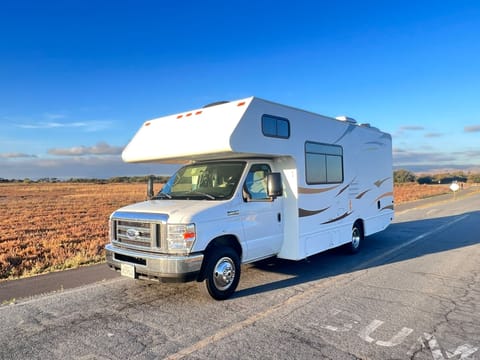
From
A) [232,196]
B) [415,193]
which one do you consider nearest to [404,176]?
[415,193]

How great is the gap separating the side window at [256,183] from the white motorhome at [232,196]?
2 cm

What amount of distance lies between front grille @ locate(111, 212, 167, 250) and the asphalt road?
34.7 inches

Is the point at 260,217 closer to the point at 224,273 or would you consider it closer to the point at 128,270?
the point at 224,273

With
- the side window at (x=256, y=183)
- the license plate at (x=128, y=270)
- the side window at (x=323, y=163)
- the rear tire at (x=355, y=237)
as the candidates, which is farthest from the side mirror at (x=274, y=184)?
the rear tire at (x=355, y=237)

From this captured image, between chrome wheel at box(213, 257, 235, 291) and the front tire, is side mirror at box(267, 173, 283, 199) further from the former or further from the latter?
chrome wheel at box(213, 257, 235, 291)

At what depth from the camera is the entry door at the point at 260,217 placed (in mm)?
6109

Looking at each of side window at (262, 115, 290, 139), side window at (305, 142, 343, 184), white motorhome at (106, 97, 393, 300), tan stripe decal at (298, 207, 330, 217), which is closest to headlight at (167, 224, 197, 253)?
white motorhome at (106, 97, 393, 300)

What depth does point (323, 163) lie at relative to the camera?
25.5 ft

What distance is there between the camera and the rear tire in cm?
902

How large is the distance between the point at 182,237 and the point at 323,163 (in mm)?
3777

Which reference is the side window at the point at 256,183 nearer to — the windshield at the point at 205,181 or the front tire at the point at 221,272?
the windshield at the point at 205,181

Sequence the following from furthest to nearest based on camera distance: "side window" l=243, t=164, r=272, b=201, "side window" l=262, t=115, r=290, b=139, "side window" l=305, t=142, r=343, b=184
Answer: "side window" l=305, t=142, r=343, b=184
"side window" l=262, t=115, r=290, b=139
"side window" l=243, t=164, r=272, b=201

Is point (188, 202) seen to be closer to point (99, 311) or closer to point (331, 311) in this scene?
point (99, 311)

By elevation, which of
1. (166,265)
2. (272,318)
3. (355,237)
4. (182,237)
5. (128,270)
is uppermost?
(182,237)
